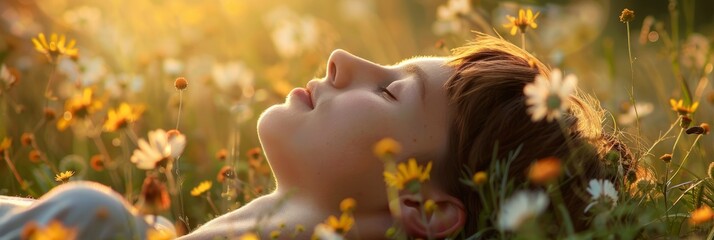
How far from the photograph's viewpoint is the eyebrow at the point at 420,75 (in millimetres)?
1836

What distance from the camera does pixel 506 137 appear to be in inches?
71.9

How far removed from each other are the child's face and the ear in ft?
A: 0.18

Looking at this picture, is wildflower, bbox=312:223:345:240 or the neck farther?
the neck

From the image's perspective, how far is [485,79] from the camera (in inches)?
73.3

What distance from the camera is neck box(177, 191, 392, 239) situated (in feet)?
5.75

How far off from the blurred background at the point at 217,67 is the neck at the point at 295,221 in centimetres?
29

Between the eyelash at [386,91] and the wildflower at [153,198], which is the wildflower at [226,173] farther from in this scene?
the wildflower at [153,198]

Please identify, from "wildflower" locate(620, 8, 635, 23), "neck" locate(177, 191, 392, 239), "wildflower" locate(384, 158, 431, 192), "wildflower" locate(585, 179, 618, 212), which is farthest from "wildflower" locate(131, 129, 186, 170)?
"wildflower" locate(620, 8, 635, 23)

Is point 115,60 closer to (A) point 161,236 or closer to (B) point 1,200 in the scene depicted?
(B) point 1,200

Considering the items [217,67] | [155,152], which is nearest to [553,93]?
[155,152]

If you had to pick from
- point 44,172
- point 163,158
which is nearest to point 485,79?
point 163,158

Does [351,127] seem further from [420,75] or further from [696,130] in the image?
[696,130]

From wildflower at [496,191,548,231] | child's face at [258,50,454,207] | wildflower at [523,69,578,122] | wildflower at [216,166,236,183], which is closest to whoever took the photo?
wildflower at [496,191,548,231]

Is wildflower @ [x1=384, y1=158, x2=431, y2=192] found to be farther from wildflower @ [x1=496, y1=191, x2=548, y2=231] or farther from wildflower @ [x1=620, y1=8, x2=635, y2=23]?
wildflower @ [x1=620, y1=8, x2=635, y2=23]
